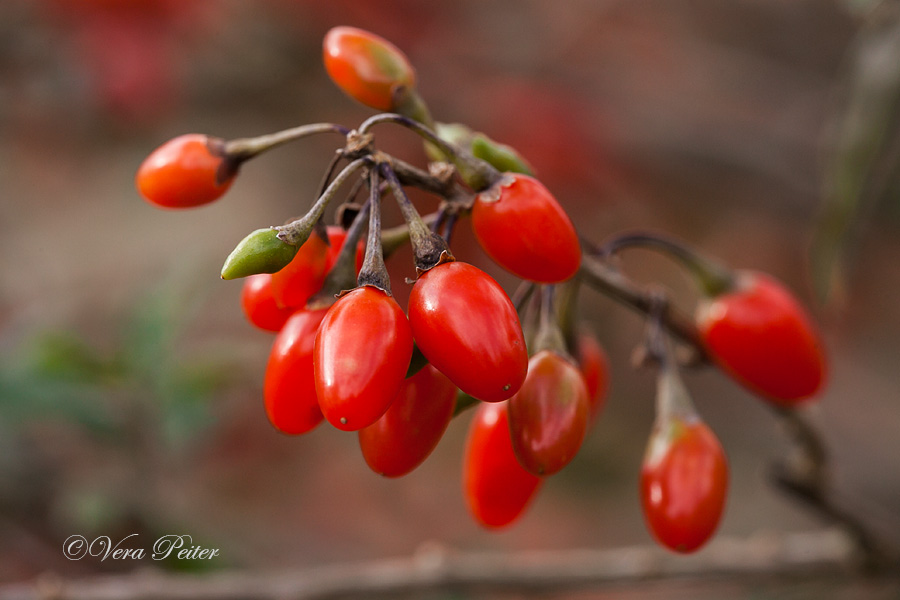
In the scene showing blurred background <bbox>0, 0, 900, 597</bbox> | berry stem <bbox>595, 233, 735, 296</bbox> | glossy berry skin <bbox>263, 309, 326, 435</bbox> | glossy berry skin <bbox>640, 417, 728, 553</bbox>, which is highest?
glossy berry skin <bbox>263, 309, 326, 435</bbox>

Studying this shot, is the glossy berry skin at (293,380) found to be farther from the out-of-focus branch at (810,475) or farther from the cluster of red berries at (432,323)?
the out-of-focus branch at (810,475)

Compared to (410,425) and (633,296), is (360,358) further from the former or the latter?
(633,296)

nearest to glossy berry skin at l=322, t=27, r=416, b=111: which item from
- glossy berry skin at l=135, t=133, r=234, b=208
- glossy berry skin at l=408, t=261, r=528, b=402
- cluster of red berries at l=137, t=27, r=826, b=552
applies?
cluster of red berries at l=137, t=27, r=826, b=552

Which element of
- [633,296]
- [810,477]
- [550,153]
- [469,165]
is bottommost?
[550,153]

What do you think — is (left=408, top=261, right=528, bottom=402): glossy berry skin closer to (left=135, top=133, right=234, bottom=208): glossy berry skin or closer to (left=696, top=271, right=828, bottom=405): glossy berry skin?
(left=135, top=133, right=234, bottom=208): glossy berry skin

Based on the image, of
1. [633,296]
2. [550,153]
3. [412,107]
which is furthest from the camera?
[550,153]

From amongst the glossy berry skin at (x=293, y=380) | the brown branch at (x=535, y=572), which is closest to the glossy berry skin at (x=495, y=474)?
the glossy berry skin at (x=293, y=380)

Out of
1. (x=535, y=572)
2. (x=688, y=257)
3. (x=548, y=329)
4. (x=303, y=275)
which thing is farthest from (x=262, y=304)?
(x=535, y=572)
